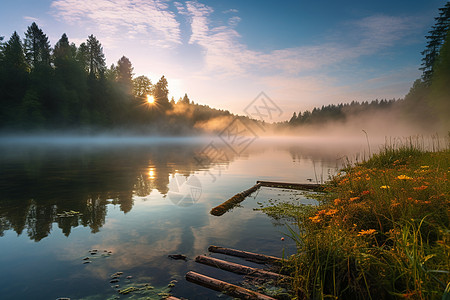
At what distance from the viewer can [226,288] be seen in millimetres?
4539

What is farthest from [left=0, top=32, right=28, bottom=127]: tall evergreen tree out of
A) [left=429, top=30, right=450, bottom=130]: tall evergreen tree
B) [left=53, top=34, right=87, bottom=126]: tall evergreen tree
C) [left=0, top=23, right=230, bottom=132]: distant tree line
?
[left=429, top=30, right=450, bottom=130]: tall evergreen tree

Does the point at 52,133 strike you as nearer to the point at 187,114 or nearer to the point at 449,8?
the point at 187,114

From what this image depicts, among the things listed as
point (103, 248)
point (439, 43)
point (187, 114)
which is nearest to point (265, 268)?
point (103, 248)

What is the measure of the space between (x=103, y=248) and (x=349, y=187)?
830cm

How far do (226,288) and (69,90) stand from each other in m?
89.1

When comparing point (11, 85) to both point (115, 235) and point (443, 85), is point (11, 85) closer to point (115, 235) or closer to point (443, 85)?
point (115, 235)

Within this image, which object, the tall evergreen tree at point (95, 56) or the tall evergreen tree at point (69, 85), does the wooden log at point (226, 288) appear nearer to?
the tall evergreen tree at point (69, 85)

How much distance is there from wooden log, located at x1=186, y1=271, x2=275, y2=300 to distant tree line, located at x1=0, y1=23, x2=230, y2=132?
81934 millimetres

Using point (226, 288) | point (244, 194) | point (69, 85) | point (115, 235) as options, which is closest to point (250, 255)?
point (226, 288)

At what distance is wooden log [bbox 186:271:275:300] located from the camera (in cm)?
417

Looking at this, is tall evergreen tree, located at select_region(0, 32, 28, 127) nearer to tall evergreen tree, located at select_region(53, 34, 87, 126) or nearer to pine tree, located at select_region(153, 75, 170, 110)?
tall evergreen tree, located at select_region(53, 34, 87, 126)

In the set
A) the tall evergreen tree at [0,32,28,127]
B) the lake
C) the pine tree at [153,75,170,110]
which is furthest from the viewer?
the pine tree at [153,75,170,110]

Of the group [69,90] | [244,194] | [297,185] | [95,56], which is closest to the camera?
[244,194]

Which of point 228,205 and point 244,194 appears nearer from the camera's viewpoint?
point 228,205
